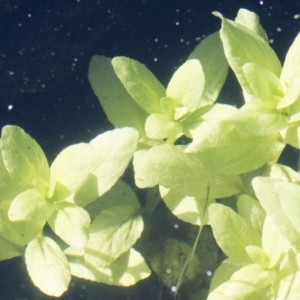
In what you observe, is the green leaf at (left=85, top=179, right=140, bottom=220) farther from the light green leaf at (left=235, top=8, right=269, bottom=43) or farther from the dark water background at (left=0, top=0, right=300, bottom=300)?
the light green leaf at (left=235, top=8, right=269, bottom=43)

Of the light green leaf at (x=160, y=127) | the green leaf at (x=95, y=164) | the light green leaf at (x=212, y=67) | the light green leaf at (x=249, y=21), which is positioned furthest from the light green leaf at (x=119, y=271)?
the light green leaf at (x=249, y=21)

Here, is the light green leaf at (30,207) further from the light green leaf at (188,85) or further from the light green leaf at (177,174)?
the light green leaf at (188,85)

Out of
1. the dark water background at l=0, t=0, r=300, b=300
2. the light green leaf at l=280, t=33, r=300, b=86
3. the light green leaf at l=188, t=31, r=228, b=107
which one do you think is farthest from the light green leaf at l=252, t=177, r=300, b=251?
the dark water background at l=0, t=0, r=300, b=300

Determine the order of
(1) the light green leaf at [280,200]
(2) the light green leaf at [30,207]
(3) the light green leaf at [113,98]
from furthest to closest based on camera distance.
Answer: (3) the light green leaf at [113,98], (2) the light green leaf at [30,207], (1) the light green leaf at [280,200]

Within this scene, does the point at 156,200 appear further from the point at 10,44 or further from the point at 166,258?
the point at 10,44

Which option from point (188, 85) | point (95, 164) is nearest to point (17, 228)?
point (95, 164)

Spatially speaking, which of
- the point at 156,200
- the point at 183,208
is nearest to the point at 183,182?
the point at 183,208
